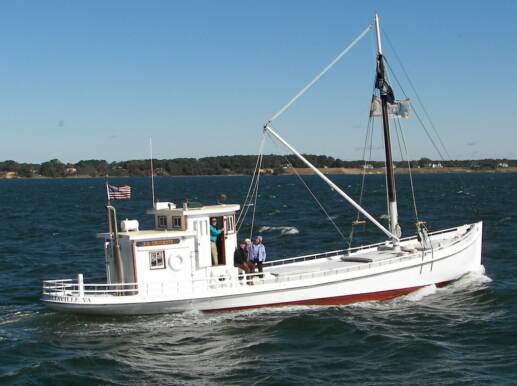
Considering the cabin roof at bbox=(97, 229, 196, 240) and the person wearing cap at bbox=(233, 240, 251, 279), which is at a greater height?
the cabin roof at bbox=(97, 229, 196, 240)

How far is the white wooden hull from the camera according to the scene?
2502 cm

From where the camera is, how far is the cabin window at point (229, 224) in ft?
90.9

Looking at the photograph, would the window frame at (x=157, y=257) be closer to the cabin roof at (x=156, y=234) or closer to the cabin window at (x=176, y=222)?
the cabin roof at (x=156, y=234)

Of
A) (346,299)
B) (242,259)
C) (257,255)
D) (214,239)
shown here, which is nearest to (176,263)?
(214,239)

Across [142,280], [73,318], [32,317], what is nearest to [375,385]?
[142,280]

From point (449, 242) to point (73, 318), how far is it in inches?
669

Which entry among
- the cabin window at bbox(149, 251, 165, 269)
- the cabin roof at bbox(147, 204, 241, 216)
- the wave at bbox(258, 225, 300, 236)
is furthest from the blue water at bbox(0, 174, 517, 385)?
the wave at bbox(258, 225, 300, 236)

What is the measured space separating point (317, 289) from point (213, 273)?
163 inches

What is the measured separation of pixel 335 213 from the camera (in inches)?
3300

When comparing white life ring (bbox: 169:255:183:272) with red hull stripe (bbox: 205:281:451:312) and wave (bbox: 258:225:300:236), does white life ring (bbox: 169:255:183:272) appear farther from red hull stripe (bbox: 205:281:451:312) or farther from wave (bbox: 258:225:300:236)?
wave (bbox: 258:225:300:236)

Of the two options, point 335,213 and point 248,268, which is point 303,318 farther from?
point 335,213

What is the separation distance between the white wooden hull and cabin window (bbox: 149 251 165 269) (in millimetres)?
1300


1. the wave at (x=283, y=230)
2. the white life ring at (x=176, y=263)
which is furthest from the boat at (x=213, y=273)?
the wave at (x=283, y=230)

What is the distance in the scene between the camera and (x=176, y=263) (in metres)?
26.3
